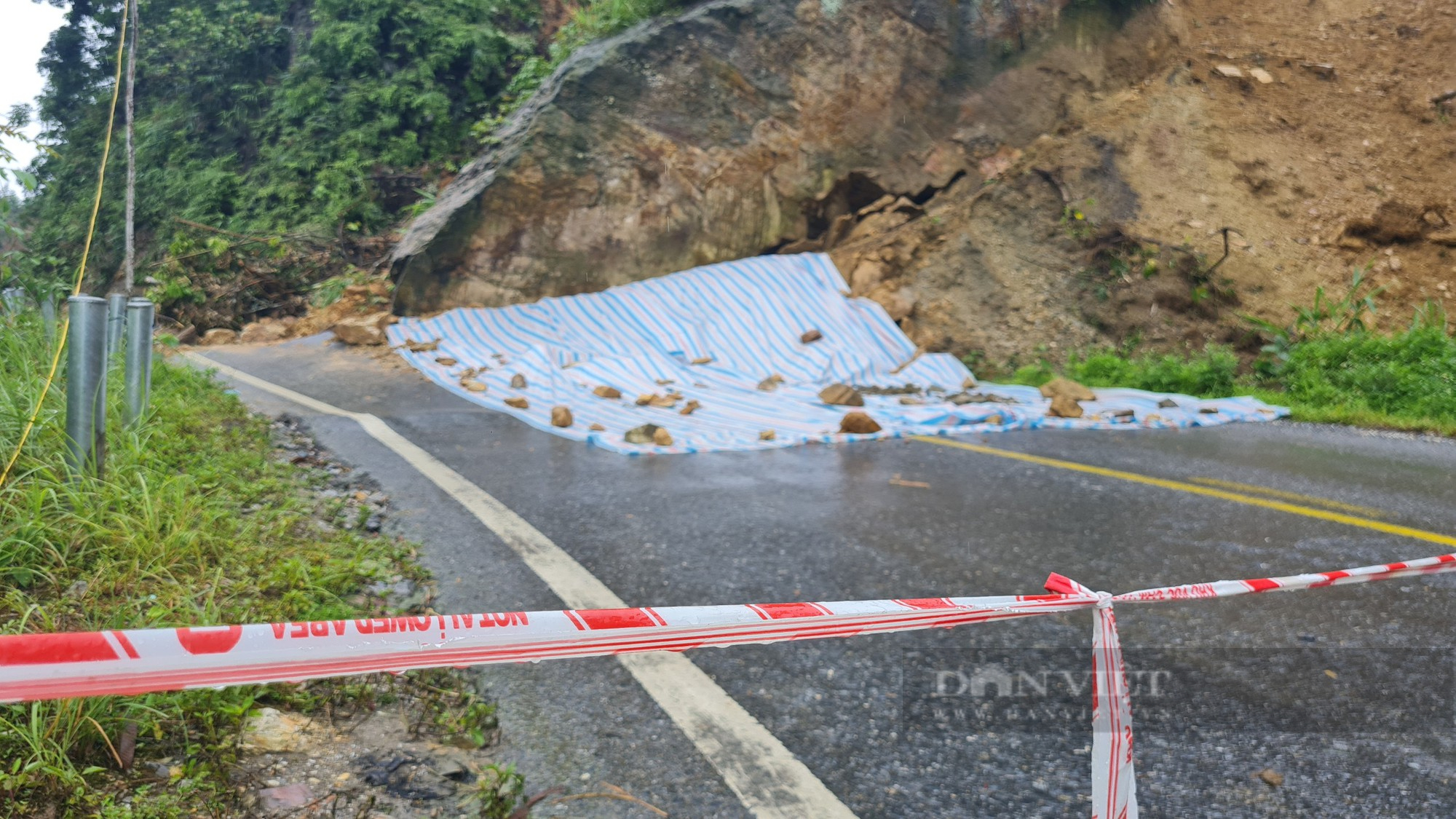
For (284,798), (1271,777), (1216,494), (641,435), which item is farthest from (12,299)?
(1216,494)

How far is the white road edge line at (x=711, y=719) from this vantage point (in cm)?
211

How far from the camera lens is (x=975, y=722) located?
2.48m

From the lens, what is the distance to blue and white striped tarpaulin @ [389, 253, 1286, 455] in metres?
7.89

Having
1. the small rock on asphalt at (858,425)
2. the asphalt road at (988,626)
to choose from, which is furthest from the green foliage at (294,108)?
the small rock on asphalt at (858,425)

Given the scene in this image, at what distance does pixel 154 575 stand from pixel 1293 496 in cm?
527

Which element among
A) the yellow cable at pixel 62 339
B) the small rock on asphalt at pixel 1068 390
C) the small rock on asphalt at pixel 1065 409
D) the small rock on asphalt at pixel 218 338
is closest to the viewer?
the yellow cable at pixel 62 339

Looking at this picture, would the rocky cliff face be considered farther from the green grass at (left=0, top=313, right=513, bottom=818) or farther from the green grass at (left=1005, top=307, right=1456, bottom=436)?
the green grass at (left=0, top=313, right=513, bottom=818)

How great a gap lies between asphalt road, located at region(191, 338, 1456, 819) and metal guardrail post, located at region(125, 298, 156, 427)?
1242mm

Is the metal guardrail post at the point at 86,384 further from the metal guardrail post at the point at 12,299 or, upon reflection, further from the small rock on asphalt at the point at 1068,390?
the small rock on asphalt at the point at 1068,390

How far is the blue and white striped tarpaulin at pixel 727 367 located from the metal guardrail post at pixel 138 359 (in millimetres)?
2973

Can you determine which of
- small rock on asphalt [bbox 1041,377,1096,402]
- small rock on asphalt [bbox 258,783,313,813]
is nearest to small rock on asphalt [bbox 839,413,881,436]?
small rock on asphalt [bbox 1041,377,1096,402]

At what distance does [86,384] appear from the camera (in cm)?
341

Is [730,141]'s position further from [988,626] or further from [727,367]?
[988,626]

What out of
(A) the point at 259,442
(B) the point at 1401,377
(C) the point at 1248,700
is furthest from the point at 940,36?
(C) the point at 1248,700
